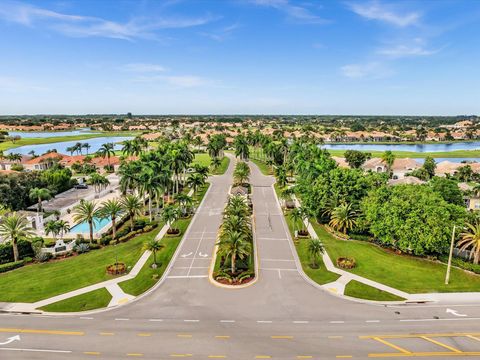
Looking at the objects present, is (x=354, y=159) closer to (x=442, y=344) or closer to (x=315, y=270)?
(x=315, y=270)

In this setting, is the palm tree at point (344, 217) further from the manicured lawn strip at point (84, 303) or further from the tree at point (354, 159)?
the tree at point (354, 159)

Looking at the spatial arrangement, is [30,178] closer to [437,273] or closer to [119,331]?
[119,331]

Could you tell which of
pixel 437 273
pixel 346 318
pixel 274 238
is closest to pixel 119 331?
pixel 346 318

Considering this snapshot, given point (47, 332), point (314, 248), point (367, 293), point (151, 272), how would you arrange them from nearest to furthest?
point (47, 332) → point (367, 293) → point (151, 272) → point (314, 248)

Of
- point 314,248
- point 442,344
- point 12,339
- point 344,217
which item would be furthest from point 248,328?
point 344,217

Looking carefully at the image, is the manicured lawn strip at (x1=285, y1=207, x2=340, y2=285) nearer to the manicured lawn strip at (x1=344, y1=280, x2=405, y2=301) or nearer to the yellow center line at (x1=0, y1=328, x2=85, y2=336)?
the manicured lawn strip at (x1=344, y1=280, x2=405, y2=301)

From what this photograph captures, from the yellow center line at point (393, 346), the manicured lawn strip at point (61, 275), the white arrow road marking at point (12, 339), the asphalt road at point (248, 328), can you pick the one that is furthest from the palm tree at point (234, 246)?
the white arrow road marking at point (12, 339)
